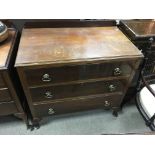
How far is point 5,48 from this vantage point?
1.06 m

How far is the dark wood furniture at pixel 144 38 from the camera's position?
118cm

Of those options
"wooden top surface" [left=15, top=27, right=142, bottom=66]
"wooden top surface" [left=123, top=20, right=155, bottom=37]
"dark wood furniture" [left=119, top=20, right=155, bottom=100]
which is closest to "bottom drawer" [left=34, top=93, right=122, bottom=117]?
"dark wood furniture" [left=119, top=20, right=155, bottom=100]

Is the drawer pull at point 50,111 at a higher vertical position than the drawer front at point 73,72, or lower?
lower

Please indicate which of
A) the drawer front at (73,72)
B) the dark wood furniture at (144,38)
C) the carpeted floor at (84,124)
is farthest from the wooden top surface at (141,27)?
the carpeted floor at (84,124)

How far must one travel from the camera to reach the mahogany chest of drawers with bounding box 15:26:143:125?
977 mm

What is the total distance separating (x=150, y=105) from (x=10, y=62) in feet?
3.20

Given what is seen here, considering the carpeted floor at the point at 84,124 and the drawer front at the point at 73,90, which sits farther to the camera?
the carpeted floor at the point at 84,124

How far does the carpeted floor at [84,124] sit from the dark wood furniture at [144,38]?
41cm

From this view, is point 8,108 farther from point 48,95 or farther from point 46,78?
point 46,78

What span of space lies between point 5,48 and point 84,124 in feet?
3.09

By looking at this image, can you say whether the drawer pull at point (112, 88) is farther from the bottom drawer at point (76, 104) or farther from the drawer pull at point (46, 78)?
the drawer pull at point (46, 78)
